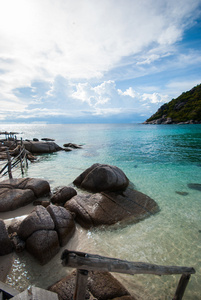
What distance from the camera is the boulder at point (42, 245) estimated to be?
508 cm

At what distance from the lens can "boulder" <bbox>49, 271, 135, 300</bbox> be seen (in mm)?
3955

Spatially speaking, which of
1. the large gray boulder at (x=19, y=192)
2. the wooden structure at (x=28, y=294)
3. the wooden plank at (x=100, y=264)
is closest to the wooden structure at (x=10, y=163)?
the large gray boulder at (x=19, y=192)

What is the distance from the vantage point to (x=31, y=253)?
5.24 metres

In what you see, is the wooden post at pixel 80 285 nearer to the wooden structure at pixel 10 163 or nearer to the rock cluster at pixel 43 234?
the rock cluster at pixel 43 234

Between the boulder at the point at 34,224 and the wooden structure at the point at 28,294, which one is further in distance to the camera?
the boulder at the point at 34,224

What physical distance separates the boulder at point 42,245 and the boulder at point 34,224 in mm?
147

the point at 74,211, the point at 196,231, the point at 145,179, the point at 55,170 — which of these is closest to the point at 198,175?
the point at 145,179

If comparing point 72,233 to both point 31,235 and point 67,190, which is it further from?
point 67,190

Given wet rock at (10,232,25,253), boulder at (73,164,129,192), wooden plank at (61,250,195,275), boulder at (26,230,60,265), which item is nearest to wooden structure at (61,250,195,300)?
wooden plank at (61,250,195,275)

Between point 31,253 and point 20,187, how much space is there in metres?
4.70

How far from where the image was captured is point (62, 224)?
239 inches

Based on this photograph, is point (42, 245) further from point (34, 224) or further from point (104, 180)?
point (104, 180)

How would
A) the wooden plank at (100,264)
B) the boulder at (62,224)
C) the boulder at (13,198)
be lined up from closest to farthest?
the wooden plank at (100,264) → the boulder at (62,224) → the boulder at (13,198)

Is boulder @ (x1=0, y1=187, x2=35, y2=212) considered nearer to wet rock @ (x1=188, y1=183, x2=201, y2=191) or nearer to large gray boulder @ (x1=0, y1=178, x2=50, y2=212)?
large gray boulder @ (x1=0, y1=178, x2=50, y2=212)
